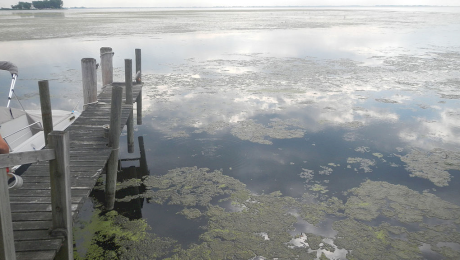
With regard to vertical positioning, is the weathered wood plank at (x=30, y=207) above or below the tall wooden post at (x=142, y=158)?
above

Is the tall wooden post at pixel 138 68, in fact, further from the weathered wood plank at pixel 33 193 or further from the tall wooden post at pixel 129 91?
the weathered wood plank at pixel 33 193

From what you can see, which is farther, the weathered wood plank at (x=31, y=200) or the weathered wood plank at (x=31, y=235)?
the weathered wood plank at (x=31, y=200)

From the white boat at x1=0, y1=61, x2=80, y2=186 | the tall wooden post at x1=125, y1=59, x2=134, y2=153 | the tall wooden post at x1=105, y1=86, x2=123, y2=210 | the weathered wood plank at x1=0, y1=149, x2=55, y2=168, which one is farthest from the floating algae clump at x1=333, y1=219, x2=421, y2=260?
the white boat at x1=0, y1=61, x2=80, y2=186

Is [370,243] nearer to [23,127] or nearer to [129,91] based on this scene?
[129,91]

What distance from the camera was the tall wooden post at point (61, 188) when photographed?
120 inches

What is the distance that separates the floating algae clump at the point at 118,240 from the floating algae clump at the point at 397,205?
3.10 m

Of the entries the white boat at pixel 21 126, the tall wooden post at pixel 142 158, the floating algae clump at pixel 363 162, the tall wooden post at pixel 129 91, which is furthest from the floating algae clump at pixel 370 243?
the white boat at pixel 21 126

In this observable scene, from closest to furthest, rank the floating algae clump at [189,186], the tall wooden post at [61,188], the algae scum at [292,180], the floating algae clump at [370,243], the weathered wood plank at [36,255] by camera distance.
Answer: the tall wooden post at [61,188], the weathered wood plank at [36,255], the floating algae clump at [370,243], the algae scum at [292,180], the floating algae clump at [189,186]

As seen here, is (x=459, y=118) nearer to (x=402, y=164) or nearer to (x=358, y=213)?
(x=402, y=164)

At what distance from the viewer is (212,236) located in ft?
16.7

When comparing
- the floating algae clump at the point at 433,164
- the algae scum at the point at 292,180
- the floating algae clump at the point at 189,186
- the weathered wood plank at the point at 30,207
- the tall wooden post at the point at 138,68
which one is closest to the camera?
the weathered wood plank at the point at 30,207

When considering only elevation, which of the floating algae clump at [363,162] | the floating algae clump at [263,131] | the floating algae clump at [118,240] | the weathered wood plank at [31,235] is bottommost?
the floating algae clump at [118,240]

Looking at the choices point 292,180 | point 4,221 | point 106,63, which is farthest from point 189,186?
point 106,63

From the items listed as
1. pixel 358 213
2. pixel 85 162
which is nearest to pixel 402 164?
pixel 358 213
